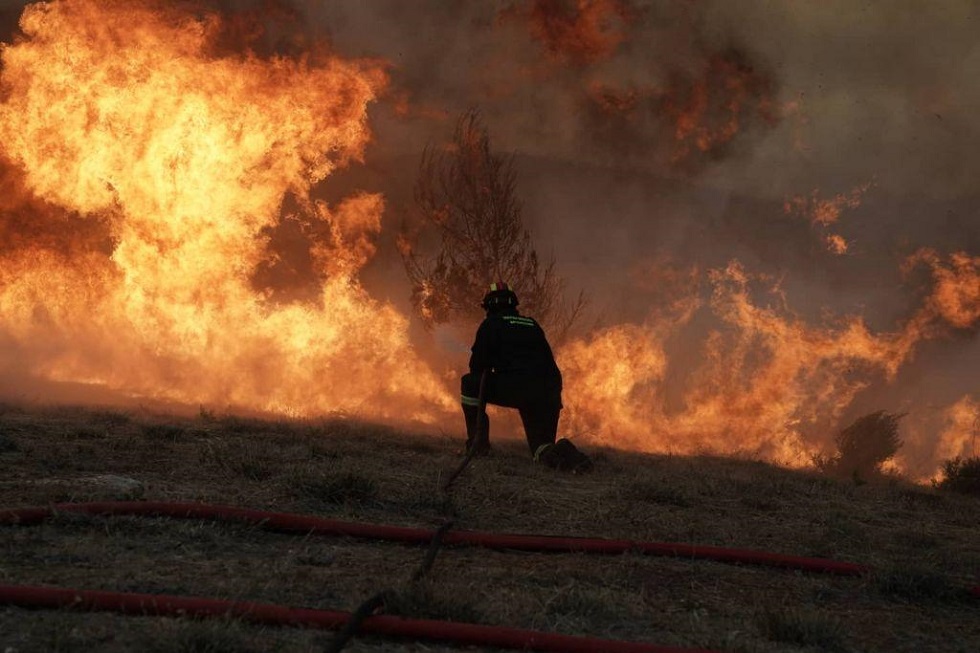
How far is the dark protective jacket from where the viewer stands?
9539 mm

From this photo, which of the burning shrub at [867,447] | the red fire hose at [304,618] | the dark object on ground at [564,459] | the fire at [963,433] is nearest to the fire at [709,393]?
the burning shrub at [867,447]

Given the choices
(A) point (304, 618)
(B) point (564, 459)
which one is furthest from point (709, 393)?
(A) point (304, 618)

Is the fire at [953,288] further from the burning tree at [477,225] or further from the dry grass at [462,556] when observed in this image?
the dry grass at [462,556]

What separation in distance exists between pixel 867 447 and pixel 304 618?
18893 mm

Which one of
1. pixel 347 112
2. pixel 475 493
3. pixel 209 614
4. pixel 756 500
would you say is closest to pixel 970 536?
pixel 756 500

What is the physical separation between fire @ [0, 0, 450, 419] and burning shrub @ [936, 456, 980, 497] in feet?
42.7

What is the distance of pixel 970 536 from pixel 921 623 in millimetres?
3310

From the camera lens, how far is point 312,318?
23.2 meters

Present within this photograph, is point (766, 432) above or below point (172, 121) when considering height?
below

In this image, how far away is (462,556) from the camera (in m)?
4.80

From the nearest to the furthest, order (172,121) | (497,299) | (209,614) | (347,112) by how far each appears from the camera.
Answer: (209,614) → (497,299) → (172,121) → (347,112)

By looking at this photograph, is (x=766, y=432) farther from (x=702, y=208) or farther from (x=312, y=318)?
(x=702, y=208)

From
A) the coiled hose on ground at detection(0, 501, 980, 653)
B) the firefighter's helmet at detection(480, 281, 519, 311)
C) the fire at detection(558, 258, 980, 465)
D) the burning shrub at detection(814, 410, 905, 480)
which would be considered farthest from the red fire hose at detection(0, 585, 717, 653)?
the fire at detection(558, 258, 980, 465)

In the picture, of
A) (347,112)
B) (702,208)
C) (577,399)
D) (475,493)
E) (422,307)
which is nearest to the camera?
(475,493)
